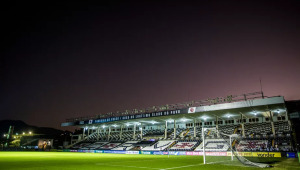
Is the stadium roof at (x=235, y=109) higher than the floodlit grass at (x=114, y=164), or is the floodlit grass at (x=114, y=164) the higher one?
the stadium roof at (x=235, y=109)

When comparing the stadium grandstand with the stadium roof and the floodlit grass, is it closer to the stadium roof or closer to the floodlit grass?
the stadium roof

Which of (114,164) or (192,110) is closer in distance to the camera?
(114,164)

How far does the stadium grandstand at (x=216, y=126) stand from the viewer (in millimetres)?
31531

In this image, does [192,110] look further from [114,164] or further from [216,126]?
[114,164]

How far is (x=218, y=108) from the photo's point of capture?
113ft

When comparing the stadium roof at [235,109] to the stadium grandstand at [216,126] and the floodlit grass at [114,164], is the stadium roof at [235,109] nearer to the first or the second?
the stadium grandstand at [216,126]

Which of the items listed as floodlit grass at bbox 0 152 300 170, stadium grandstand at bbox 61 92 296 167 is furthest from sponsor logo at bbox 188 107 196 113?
floodlit grass at bbox 0 152 300 170

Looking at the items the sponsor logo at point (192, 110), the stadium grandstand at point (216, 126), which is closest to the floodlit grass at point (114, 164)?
the stadium grandstand at point (216, 126)

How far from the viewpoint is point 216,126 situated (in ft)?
134

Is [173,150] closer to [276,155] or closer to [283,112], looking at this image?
[276,155]

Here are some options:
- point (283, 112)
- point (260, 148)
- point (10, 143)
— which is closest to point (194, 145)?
point (260, 148)

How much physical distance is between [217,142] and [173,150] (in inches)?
328

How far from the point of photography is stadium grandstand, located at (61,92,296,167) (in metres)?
31.5

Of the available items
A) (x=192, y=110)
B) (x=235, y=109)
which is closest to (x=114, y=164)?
(x=192, y=110)
